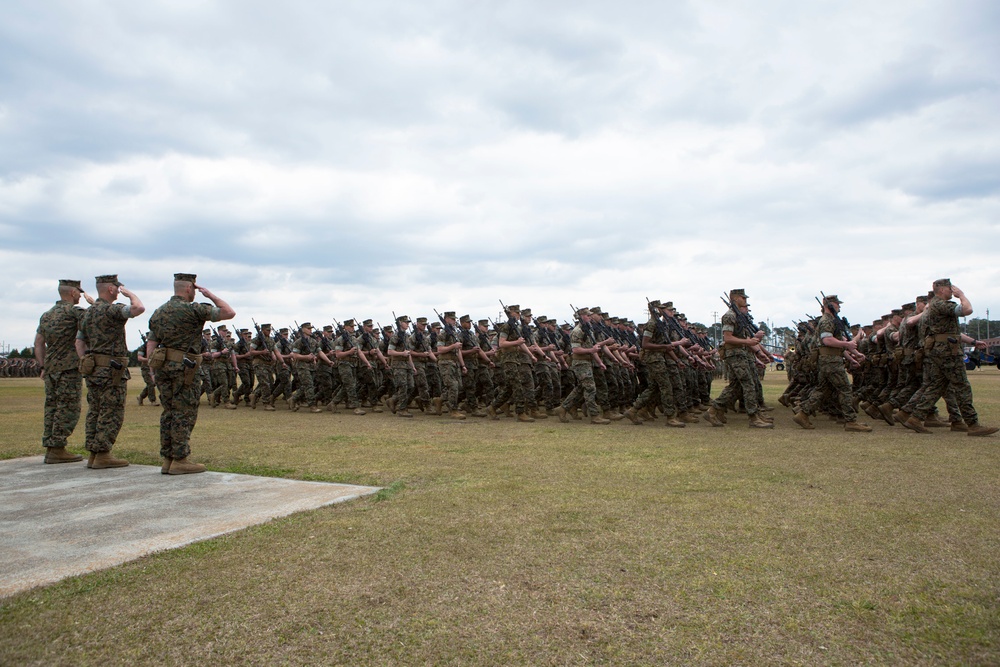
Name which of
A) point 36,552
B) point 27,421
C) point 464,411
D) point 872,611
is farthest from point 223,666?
point 27,421

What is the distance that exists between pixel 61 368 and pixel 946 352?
1091 centimetres

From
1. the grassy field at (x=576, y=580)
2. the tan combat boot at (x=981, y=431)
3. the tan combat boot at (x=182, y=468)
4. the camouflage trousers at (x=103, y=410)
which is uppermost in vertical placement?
the camouflage trousers at (x=103, y=410)

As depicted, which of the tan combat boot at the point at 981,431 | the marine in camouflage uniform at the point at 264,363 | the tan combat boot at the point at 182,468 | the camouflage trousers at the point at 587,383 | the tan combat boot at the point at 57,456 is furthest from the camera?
the marine in camouflage uniform at the point at 264,363

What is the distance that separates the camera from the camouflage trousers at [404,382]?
45.5ft

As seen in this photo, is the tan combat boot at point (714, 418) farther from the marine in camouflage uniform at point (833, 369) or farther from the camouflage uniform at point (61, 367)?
the camouflage uniform at point (61, 367)

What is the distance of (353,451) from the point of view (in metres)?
7.80

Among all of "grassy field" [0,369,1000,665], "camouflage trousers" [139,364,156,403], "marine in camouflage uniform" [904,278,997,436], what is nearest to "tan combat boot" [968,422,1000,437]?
"marine in camouflage uniform" [904,278,997,436]

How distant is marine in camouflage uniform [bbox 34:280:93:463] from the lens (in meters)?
7.25

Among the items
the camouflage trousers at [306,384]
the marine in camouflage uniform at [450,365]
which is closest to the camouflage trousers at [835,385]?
the marine in camouflage uniform at [450,365]

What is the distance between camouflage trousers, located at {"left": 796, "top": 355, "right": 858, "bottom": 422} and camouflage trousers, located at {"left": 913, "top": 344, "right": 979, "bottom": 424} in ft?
3.01

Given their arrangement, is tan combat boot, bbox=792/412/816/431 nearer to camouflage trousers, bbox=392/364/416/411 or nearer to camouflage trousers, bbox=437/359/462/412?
camouflage trousers, bbox=437/359/462/412

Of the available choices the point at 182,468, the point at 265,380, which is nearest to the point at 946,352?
the point at 182,468

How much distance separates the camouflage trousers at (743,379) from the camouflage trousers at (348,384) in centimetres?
782

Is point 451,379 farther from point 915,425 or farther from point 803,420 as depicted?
point 915,425
